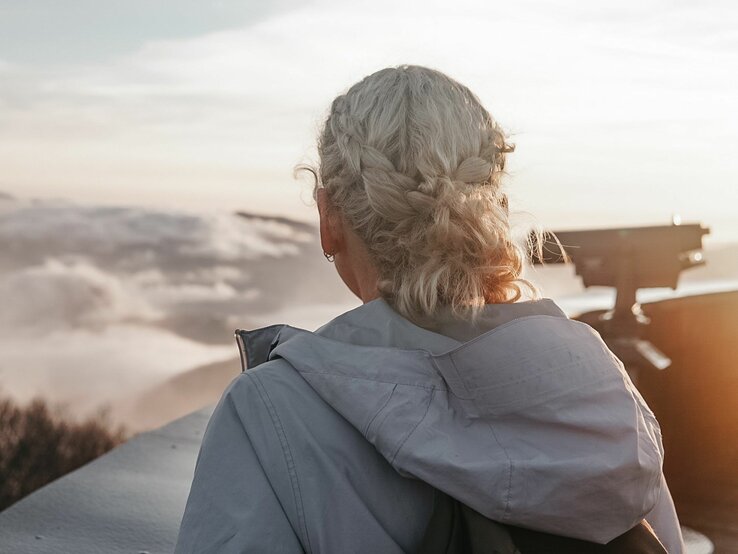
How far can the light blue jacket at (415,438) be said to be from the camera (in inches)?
41.5

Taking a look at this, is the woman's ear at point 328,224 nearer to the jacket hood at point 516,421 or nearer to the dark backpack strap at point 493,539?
the jacket hood at point 516,421

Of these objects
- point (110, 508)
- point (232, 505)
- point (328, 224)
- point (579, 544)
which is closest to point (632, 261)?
point (110, 508)

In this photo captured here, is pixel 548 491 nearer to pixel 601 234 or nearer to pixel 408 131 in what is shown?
pixel 408 131

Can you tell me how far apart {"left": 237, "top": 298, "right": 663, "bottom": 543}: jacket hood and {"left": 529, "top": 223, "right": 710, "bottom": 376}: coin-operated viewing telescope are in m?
3.00

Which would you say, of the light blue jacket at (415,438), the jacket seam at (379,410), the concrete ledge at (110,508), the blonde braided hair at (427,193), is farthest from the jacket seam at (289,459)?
the concrete ledge at (110,508)

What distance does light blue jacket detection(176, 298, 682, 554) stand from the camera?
41.5 inches

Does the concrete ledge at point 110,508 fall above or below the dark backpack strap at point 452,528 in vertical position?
below

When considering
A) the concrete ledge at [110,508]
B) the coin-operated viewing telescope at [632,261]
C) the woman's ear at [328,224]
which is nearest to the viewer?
the woman's ear at [328,224]

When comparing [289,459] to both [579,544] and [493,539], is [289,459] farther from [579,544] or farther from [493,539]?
[579,544]

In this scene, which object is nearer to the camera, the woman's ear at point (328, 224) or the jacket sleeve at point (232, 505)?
the jacket sleeve at point (232, 505)

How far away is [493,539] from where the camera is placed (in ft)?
3.50

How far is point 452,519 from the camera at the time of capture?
1.14 metres

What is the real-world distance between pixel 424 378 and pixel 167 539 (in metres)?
1.56

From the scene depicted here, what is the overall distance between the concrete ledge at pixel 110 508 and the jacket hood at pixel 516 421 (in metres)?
1.48
